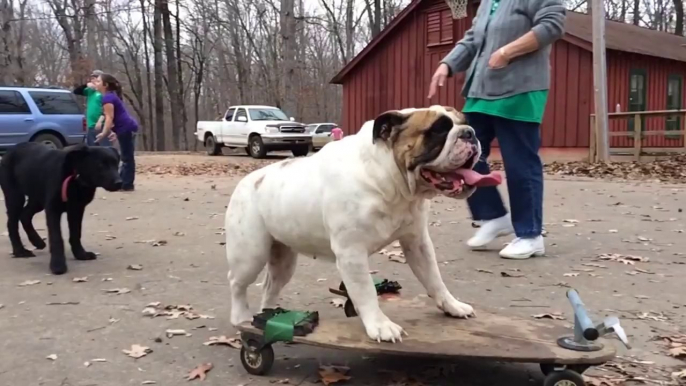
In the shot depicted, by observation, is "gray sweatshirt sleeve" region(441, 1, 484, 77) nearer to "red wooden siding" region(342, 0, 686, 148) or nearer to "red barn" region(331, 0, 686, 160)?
"red barn" region(331, 0, 686, 160)

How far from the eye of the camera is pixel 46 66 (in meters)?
45.7

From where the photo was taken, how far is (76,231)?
5.50 m

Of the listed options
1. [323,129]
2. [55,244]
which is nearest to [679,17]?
[323,129]

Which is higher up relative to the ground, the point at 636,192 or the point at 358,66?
the point at 358,66

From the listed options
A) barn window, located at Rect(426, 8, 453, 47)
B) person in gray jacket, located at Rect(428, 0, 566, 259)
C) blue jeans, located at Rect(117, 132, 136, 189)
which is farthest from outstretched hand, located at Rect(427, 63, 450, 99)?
barn window, located at Rect(426, 8, 453, 47)

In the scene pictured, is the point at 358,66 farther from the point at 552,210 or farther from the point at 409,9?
the point at 552,210

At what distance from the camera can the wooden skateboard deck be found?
265 cm

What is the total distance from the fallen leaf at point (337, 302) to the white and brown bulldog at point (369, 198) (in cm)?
98

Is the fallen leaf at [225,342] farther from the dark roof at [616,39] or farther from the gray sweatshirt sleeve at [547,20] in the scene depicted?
the dark roof at [616,39]

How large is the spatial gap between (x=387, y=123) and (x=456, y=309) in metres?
0.93

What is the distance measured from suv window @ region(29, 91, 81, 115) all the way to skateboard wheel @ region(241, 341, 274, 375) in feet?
59.4

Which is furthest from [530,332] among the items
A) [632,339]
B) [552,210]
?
[552,210]

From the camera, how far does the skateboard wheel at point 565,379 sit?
258 centimetres

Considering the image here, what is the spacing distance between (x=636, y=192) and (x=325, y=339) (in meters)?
8.80
